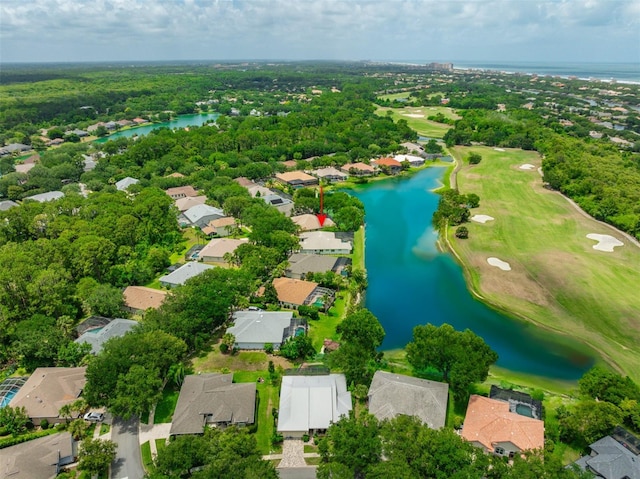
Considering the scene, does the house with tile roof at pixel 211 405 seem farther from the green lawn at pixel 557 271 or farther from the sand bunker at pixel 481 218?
the sand bunker at pixel 481 218

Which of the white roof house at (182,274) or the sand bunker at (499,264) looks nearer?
the white roof house at (182,274)

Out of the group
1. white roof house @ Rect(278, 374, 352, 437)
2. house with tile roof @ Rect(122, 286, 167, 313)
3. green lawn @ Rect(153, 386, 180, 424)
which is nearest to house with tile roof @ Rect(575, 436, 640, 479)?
white roof house @ Rect(278, 374, 352, 437)

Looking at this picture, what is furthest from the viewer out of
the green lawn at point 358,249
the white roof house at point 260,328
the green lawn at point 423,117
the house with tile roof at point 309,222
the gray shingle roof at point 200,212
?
the green lawn at point 423,117

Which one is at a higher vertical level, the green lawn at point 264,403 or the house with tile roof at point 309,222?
the house with tile roof at point 309,222

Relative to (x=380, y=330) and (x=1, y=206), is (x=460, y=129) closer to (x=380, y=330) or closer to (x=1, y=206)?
(x=380, y=330)

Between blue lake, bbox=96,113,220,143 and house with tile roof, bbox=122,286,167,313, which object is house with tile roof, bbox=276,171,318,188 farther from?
blue lake, bbox=96,113,220,143

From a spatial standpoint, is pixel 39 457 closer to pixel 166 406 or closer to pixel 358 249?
pixel 166 406

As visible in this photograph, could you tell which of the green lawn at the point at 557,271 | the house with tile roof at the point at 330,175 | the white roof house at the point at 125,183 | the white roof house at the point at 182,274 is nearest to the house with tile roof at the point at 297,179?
the house with tile roof at the point at 330,175

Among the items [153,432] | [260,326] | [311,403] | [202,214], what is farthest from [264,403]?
[202,214]
